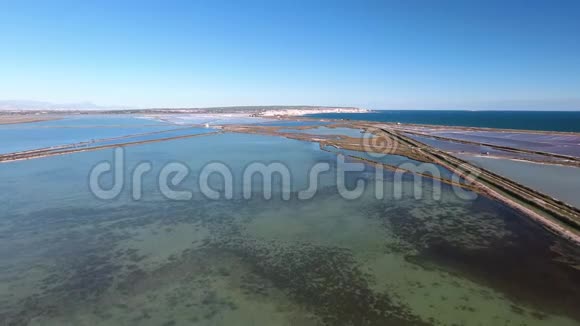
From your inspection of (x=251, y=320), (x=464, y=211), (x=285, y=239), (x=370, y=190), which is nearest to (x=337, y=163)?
(x=370, y=190)

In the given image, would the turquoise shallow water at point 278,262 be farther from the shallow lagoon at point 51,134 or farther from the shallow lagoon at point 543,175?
the shallow lagoon at point 51,134

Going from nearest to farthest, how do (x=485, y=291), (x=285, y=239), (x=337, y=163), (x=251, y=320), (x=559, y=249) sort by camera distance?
1. (x=251, y=320)
2. (x=485, y=291)
3. (x=559, y=249)
4. (x=285, y=239)
5. (x=337, y=163)

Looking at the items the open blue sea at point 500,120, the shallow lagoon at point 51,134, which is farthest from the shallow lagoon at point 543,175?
the open blue sea at point 500,120

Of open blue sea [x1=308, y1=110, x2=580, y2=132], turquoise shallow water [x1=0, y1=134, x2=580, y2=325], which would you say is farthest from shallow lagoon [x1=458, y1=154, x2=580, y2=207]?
open blue sea [x1=308, y1=110, x2=580, y2=132]

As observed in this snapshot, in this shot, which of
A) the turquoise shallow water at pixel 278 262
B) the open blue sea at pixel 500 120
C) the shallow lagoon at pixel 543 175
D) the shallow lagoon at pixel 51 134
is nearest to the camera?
the turquoise shallow water at pixel 278 262

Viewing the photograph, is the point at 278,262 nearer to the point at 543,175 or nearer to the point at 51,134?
the point at 543,175

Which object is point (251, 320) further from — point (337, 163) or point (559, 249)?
point (337, 163)

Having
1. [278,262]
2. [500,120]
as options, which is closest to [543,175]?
[278,262]

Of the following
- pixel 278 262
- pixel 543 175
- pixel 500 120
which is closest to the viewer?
pixel 278 262
